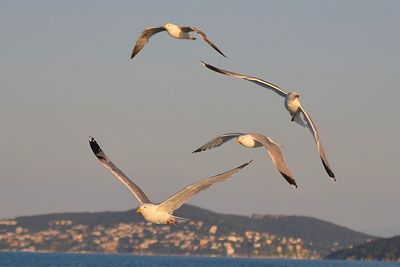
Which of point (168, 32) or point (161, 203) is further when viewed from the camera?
point (168, 32)

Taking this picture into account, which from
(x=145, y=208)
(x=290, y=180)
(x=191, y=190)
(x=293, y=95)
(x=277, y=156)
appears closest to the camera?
(x=290, y=180)

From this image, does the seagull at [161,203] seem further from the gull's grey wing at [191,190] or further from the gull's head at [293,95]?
the gull's head at [293,95]

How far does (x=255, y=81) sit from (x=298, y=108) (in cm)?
174

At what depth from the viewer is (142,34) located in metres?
38.2

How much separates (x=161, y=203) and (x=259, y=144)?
172 inches

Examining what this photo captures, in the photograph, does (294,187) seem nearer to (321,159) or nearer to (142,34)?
(321,159)

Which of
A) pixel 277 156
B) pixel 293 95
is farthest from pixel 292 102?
pixel 277 156

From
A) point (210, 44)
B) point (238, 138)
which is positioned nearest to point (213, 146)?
point (238, 138)

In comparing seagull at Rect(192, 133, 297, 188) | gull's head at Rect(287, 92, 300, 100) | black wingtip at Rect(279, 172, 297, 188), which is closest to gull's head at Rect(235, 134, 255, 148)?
seagull at Rect(192, 133, 297, 188)

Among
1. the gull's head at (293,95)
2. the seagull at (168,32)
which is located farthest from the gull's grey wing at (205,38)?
the gull's head at (293,95)

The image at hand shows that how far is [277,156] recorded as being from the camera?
1180 inches

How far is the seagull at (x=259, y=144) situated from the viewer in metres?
29.0

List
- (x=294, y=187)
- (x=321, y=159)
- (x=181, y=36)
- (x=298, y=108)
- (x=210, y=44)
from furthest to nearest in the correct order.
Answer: (x=181, y=36), (x=298, y=108), (x=210, y=44), (x=321, y=159), (x=294, y=187)

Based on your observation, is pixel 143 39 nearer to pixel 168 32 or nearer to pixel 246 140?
pixel 168 32
